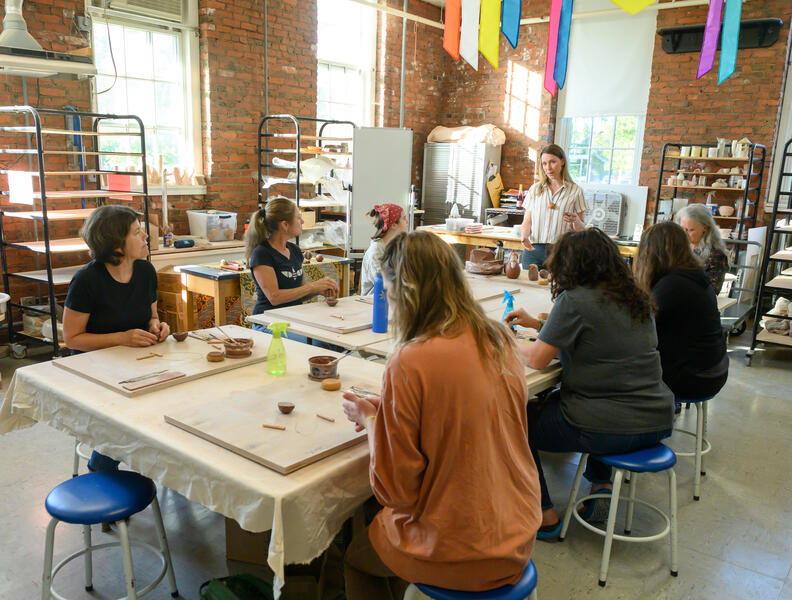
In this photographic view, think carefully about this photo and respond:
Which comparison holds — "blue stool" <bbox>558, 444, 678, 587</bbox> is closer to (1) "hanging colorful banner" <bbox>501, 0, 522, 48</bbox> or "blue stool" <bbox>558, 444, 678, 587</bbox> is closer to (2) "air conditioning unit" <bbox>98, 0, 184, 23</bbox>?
(1) "hanging colorful banner" <bbox>501, 0, 522, 48</bbox>

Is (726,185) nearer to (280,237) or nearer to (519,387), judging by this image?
(280,237)

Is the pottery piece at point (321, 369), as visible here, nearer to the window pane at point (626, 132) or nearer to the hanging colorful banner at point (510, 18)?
the hanging colorful banner at point (510, 18)

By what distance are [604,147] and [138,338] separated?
748 centimetres

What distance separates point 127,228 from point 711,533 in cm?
285

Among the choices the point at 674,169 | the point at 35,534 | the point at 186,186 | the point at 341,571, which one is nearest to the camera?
the point at 341,571

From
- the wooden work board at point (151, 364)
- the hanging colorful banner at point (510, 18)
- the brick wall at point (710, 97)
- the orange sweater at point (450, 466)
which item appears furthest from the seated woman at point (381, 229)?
the brick wall at point (710, 97)

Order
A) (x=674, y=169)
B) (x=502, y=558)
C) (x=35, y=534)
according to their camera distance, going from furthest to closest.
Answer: (x=674, y=169), (x=35, y=534), (x=502, y=558)

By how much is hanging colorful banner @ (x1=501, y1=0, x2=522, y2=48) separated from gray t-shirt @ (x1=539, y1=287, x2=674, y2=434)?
2.33 meters

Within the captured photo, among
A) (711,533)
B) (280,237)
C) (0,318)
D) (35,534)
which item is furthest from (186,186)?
(711,533)

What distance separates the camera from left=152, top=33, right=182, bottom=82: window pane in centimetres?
638

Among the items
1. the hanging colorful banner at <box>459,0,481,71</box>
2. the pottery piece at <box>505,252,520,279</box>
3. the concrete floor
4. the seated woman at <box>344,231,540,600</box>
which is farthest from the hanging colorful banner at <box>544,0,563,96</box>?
the seated woman at <box>344,231,540,600</box>

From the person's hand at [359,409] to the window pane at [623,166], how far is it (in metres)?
7.56

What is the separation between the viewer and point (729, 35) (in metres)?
3.96

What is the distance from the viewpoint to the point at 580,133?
8.82m
